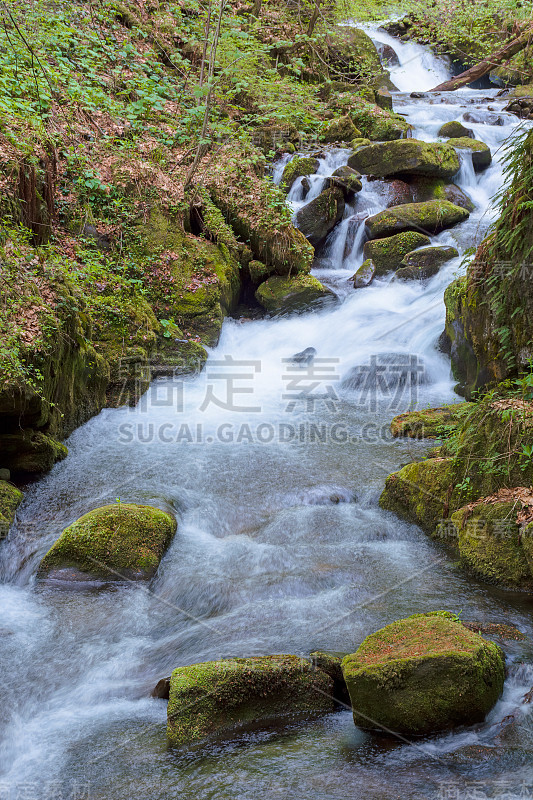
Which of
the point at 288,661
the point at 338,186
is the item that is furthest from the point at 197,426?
the point at 338,186

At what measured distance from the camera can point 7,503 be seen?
602cm

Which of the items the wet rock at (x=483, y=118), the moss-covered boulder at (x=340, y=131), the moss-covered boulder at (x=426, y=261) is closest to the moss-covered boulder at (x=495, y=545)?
the moss-covered boulder at (x=426, y=261)

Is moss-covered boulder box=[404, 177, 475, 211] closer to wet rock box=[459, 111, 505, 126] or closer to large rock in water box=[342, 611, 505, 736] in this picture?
wet rock box=[459, 111, 505, 126]

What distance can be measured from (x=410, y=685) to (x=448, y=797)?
56 centimetres

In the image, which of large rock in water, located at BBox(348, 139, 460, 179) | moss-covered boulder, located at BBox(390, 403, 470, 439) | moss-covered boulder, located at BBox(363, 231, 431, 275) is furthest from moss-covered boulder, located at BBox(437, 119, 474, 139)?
moss-covered boulder, located at BBox(390, 403, 470, 439)

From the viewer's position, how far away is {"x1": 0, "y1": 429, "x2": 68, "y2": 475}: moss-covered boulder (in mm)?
6719

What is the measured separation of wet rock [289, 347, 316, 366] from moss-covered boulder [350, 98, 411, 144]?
1015 centimetres

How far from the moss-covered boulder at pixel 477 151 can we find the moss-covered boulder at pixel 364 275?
6.04m

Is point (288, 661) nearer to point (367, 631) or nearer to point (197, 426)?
point (367, 631)

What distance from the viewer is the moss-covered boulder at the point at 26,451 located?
6.72 metres

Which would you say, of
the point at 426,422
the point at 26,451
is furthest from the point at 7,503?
the point at 426,422

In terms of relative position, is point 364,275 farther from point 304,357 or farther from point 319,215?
point 304,357

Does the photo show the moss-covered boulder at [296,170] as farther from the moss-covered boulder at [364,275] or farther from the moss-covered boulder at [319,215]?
the moss-covered boulder at [364,275]

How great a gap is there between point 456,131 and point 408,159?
410 cm
